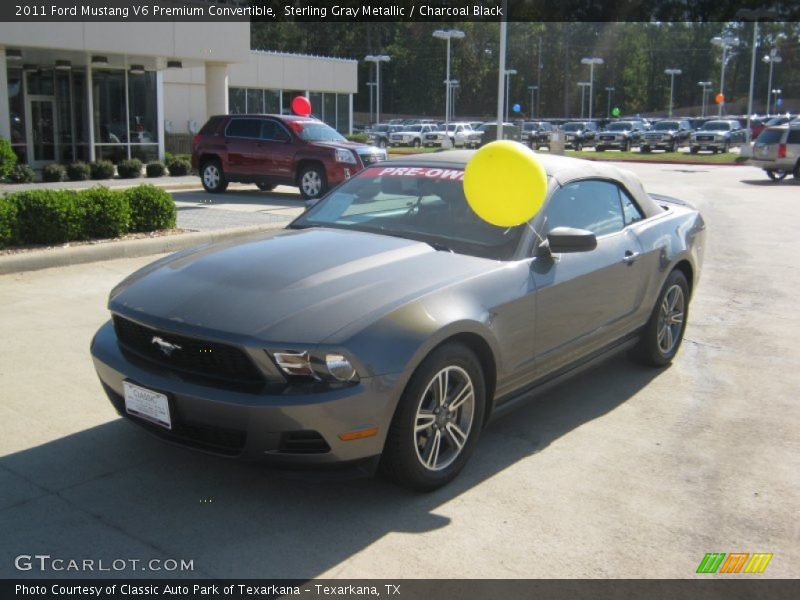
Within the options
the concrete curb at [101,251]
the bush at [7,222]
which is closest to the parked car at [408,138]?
the concrete curb at [101,251]

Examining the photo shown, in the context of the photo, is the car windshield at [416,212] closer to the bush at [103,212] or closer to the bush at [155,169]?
the bush at [103,212]

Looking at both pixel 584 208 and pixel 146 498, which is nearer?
pixel 146 498

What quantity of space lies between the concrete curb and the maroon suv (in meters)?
6.25

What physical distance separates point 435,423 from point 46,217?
7.06 m

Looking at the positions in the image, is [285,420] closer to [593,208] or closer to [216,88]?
[593,208]

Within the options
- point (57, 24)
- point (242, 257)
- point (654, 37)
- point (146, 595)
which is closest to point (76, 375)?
point (242, 257)

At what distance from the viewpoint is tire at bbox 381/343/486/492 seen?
3768 mm

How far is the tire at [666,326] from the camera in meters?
6.02

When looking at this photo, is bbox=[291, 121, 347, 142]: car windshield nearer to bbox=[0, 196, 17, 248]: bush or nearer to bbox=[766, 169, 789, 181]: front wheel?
bbox=[0, 196, 17, 248]: bush

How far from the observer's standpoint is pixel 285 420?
3.47m

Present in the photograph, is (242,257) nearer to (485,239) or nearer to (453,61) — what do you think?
(485,239)

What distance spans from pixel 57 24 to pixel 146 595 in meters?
20.3

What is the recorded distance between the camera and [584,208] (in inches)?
209

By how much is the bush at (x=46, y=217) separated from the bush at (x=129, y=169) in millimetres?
12917
